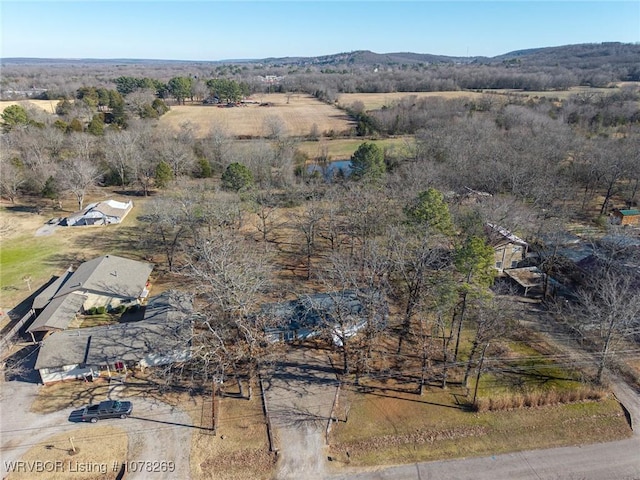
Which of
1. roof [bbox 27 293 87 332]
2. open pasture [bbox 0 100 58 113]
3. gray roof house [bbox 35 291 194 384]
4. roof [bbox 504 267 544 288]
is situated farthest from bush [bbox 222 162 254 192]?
open pasture [bbox 0 100 58 113]

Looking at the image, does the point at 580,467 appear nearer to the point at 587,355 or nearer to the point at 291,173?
the point at 587,355

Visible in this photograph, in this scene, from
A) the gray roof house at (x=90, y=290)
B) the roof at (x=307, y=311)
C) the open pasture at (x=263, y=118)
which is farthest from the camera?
the open pasture at (x=263, y=118)

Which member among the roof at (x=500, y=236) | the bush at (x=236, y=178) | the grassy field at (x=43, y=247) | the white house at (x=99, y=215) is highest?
the bush at (x=236, y=178)

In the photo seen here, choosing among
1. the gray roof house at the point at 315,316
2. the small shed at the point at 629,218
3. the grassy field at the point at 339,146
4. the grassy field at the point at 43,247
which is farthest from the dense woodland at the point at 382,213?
the grassy field at the point at 339,146

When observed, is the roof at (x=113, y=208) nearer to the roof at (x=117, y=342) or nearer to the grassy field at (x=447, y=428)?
the roof at (x=117, y=342)

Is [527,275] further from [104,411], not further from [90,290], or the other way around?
[90,290]

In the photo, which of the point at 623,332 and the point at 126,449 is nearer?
the point at 126,449

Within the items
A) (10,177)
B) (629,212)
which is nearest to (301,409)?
(629,212)

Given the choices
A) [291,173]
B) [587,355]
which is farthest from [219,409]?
[291,173]
